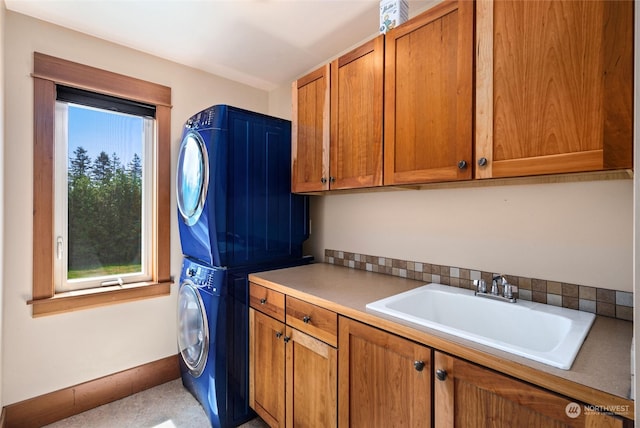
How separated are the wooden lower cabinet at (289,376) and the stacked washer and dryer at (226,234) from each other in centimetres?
10

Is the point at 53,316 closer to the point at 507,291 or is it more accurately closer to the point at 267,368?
the point at 267,368

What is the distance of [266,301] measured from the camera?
5.69ft

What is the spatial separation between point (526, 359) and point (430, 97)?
1028 mm

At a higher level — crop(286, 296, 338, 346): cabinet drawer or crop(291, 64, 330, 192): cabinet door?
crop(291, 64, 330, 192): cabinet door

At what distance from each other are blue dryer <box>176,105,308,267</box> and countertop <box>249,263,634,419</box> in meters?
0.41

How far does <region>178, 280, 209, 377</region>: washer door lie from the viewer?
186 centimetres

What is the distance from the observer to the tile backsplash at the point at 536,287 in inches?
45.9

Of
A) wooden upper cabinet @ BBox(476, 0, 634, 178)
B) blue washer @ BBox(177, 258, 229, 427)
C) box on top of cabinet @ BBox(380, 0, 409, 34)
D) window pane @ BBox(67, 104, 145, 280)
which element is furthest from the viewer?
window pane @ BBox(67, 104, 145, 280)

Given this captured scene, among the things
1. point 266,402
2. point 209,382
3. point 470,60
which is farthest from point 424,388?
point 209,382

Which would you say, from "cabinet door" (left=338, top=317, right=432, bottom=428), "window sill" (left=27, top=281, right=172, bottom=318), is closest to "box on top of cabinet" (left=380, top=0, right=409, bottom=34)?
"cabinet door" (left=338, top=317, right=432, bottom=428)

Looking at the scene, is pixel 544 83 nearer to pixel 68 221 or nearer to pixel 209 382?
pixel 209 382

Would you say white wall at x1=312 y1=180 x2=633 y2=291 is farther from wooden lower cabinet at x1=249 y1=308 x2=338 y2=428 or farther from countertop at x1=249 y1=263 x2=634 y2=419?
wooden lower cabinet at x1=249 y1=308 x2=338 y2=428

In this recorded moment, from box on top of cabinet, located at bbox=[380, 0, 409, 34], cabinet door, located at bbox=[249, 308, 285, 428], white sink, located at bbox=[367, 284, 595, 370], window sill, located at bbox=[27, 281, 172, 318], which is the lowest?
cabinet door, located at bbox=[249, 308, 285, 428]

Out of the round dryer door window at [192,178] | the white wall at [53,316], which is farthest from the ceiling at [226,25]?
the round dryer door window at [192,178]
